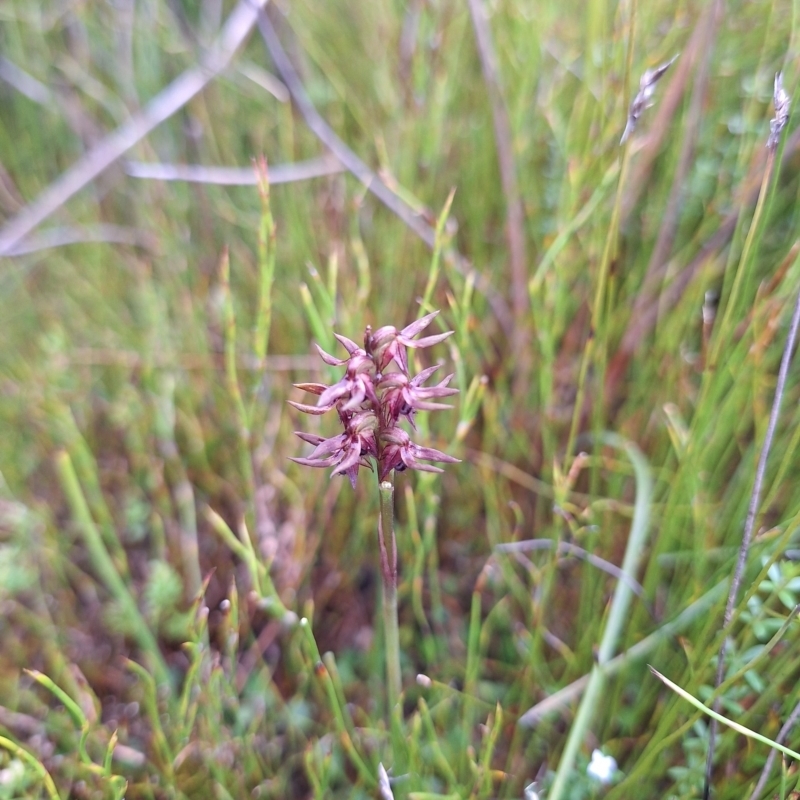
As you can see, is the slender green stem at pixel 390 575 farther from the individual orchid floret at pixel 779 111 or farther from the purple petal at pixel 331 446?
the individual orchid floret at pixel 779 111

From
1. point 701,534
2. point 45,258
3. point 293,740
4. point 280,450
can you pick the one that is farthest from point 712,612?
point 45,258

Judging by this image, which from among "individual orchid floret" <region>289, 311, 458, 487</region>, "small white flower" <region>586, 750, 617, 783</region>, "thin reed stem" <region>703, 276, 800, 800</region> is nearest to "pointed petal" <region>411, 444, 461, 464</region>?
"individual orchid floret" <region>289, 311, 458, 487</region>

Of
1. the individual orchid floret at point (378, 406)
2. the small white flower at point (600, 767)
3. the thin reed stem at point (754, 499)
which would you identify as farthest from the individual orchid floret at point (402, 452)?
the small white flower at point (600, 767)

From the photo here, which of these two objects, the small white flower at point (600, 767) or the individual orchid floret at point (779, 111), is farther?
the small white flower at point (600, 767)

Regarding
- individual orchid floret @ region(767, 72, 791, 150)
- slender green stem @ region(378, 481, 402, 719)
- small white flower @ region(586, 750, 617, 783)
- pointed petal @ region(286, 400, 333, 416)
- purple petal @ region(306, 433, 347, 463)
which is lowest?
small white flower @ region(586, 750, 617, 783)

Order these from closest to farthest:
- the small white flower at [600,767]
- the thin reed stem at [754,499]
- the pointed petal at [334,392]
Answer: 1. the pointed petal at [334,392]
2. the thin reed stem at [754,499]
3. the small white flower at [600,767]

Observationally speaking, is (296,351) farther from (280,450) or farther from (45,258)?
(45,258)

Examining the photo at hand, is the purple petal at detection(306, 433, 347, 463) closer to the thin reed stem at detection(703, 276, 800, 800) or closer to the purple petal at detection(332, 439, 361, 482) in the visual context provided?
the purple petal at detection(332, 439, 361, 482)

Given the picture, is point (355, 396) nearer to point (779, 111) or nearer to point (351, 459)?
point (351, 459)

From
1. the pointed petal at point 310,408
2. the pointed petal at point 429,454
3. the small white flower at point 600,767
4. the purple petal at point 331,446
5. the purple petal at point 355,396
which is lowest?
the small white flower at point 600,767
